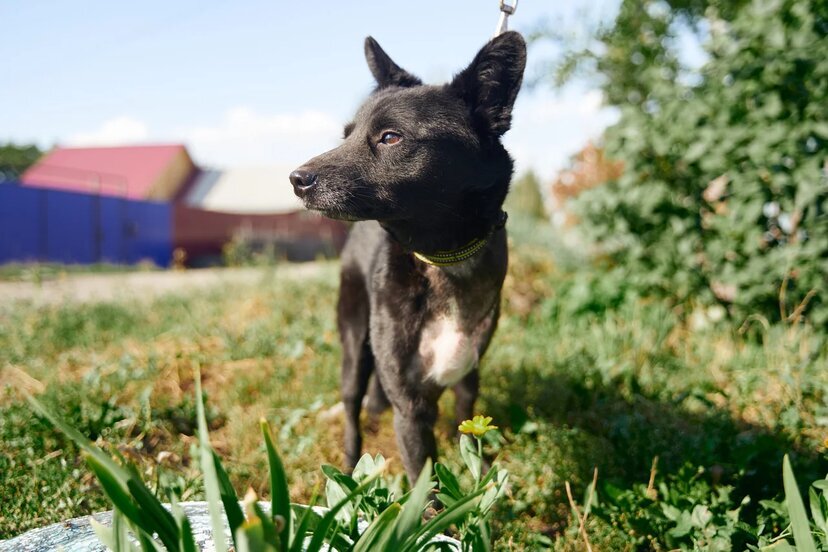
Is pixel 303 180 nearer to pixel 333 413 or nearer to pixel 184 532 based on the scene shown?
pixel 184 532

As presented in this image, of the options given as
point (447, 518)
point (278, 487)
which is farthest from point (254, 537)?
point (447, 518)

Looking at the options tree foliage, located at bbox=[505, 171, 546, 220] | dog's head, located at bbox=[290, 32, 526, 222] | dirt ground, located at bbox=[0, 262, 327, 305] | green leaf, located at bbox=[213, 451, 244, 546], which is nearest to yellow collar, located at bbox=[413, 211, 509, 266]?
dog's head, located at bbox=[290, 32, 526, 222]

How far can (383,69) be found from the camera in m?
2.44

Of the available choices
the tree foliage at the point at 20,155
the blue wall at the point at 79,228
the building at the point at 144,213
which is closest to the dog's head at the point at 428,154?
the building at the point at 144,213

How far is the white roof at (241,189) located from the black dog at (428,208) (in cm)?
2310

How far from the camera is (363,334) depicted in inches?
104

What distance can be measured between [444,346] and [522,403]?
1.14 m

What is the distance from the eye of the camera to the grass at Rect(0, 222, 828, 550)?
2.05 metres

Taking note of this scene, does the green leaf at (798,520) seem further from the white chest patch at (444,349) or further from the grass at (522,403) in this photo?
the white chest patch at (444,349)

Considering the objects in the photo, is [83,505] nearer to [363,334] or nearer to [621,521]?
[363,334]

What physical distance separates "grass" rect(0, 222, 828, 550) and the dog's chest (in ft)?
1.68

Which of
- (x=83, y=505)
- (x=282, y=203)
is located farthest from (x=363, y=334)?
(x=282, y=203)

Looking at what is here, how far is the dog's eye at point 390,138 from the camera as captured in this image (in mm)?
2021

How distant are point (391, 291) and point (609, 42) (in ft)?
13.1
